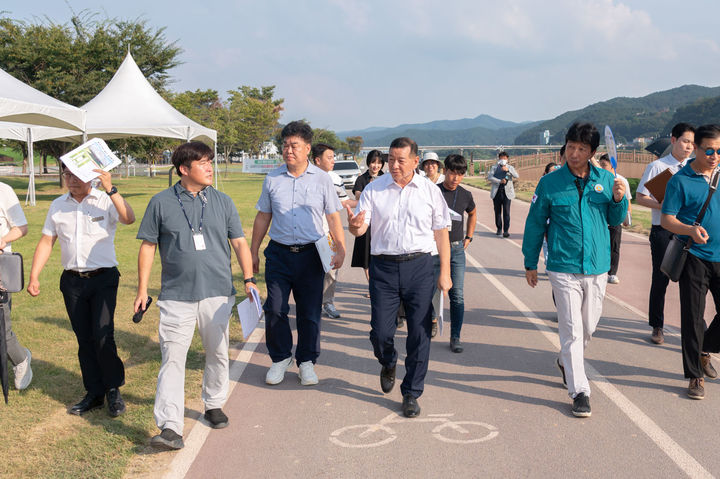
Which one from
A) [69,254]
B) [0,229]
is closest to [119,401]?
[69,254]

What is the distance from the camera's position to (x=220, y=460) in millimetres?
3758

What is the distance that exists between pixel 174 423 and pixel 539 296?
5.92 metres

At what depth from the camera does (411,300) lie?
180 inches

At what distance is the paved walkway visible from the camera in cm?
366

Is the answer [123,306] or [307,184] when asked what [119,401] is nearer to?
[307,184]

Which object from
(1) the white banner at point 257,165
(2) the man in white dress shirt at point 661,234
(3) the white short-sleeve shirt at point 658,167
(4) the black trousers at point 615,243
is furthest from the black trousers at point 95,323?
(1) the white banner at point 257,165

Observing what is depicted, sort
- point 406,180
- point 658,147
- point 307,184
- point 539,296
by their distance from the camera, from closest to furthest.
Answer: point 406,180
point 307,184
point 539,296
point 658,147

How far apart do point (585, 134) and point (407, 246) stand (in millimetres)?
1494

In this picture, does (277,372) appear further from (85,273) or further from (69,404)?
(85,273)

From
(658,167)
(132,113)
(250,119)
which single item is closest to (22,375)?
(658,167)

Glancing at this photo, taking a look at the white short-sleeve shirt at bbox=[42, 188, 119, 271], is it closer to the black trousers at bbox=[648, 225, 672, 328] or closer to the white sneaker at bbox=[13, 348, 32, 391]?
the white sneaker at bbox=[13, 348, 32, 391]

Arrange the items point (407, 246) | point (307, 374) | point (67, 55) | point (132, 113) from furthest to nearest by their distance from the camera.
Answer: point (67, 55)
point (132, 113)
point (307, 374)
point (407, 246)

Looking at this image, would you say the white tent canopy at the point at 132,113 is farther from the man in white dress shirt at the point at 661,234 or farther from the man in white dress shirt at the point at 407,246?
the man in white dress shirt at the point at 407,246

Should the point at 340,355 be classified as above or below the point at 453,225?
below
